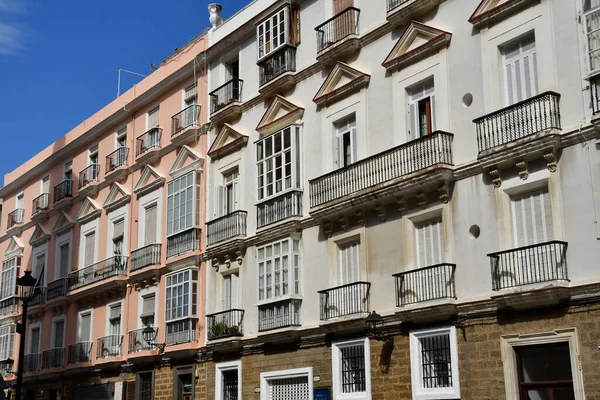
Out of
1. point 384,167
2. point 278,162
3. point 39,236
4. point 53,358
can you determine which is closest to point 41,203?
point 39,236

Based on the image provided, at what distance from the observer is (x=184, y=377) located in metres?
26.2

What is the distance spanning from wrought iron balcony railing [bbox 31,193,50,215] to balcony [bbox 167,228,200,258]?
11.6 meters

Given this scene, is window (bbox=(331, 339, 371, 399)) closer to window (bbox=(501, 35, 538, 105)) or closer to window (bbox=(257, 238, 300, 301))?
window (bbox=(257, 238, 300, 301))

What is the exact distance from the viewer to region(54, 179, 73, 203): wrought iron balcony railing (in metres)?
35.2

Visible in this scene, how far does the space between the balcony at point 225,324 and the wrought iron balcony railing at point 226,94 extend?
6.40 m

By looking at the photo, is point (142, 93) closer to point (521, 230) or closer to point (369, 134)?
point (369, 134)

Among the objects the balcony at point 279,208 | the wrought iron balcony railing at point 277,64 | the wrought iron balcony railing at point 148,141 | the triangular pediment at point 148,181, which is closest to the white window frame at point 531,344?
the balcony at point 279,208

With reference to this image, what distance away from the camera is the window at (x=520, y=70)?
16.8m

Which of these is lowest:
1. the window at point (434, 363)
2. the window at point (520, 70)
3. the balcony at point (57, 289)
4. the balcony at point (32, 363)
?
the window at point (434, 363)

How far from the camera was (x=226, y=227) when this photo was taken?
25.0 meters

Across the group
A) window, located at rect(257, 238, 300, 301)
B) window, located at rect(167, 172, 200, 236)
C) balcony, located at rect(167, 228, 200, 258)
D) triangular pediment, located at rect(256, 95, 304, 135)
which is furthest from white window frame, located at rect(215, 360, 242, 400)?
triangular pediment, located at rect(256, 95, 304, 135)

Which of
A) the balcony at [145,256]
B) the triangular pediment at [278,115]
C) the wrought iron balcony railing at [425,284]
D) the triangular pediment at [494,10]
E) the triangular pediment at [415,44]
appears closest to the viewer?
the triangular pediment at [494,10]

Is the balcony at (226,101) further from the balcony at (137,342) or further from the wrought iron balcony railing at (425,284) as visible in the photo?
the wrought iron balcony railing at (425,284)

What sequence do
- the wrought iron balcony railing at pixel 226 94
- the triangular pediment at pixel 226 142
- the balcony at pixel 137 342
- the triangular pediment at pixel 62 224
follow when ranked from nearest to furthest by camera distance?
the triangular pediment at pixel 226 142 < the wrought iron balcony railing at pixel 226 94 < the balcony at pixel 137 342 < the triangular pediment at pixel 62 224
